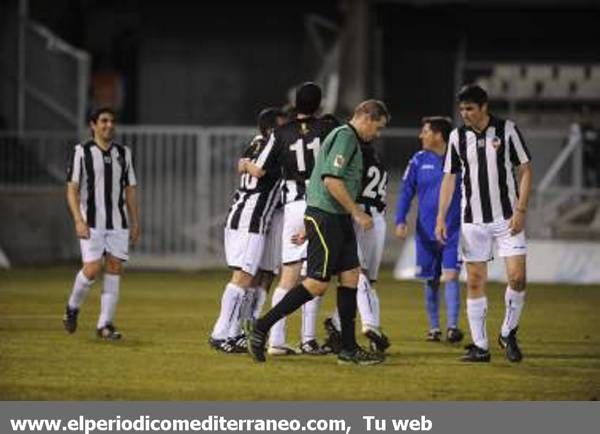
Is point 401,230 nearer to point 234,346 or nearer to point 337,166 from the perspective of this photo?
point 234,346

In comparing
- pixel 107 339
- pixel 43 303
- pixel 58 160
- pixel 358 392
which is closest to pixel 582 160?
pixel 58 160

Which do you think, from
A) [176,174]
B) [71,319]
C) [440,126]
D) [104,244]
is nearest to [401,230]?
[440,126]

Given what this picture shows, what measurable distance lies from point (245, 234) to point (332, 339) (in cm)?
125

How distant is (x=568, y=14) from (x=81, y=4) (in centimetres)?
1042

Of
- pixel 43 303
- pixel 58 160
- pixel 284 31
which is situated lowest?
pixel 43 303

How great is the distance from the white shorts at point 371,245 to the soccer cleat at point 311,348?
0.82 metres

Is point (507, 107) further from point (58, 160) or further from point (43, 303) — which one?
point (43, 303)

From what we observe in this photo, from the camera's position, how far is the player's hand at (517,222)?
14008 millimetres

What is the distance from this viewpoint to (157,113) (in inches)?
1361

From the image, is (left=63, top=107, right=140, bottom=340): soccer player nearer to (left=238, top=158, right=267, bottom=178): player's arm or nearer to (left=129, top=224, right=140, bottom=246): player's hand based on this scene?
(left=129, top=224, right=140, bottom=246): player's hand

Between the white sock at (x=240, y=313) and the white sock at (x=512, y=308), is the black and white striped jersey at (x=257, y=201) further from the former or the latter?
the white sock at (x=512, y=308)

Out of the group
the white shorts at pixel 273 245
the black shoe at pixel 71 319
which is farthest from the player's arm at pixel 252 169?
the black shoe at pixel 71 319

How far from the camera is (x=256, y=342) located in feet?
45.1

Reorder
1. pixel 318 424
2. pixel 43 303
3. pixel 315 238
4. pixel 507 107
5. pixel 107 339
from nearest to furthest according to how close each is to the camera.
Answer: pixel 318 424 → pixel 315 238 → pixel 107 339 → pixel 43 303 → pixel 507 107
